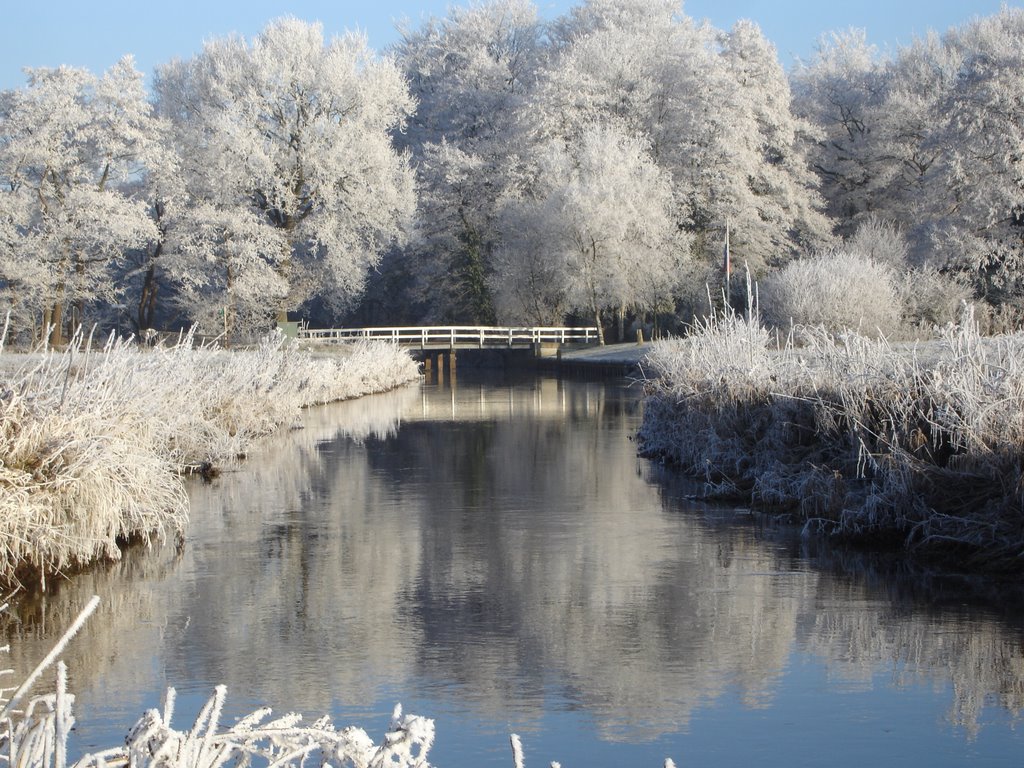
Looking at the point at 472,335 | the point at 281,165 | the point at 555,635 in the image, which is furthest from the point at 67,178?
the point at 555,635

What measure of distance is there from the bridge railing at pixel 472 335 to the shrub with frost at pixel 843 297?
15.3 m

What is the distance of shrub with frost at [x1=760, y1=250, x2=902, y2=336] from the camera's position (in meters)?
36.4

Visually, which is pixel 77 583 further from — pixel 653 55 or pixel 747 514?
pixel 653 55

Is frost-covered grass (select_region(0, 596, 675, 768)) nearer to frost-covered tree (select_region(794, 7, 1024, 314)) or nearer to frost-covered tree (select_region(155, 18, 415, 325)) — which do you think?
frost-covered tree (select_region(794, 7, 1024, 314))

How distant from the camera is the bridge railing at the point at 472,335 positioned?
169 ft

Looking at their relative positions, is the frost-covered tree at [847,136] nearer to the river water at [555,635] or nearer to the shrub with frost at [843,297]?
Result: the shrub with frost at [843,297]

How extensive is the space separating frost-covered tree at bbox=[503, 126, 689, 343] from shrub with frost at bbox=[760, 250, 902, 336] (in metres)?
11.4

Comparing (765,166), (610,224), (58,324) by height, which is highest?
(765,166)

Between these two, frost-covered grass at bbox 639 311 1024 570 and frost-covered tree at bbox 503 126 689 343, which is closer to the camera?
frost-covered grass at bbox 639 311 1024 570

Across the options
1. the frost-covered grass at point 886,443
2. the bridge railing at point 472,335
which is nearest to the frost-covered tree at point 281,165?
the bridge railing at point 472,335

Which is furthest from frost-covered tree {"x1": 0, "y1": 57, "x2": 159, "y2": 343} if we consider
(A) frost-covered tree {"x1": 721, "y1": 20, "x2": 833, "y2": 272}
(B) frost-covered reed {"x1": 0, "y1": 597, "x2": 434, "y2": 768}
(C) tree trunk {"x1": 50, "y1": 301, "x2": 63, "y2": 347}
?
(B) frost-covered reed {"x1": 0, "y1": 597, "x2": 434, "y2": 768}

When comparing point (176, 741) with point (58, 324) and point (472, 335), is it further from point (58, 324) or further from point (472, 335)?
point (472, 335)

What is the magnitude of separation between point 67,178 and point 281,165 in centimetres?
719

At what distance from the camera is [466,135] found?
193ft
